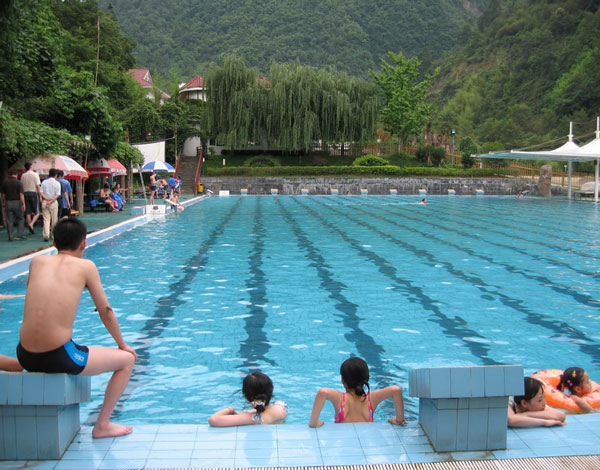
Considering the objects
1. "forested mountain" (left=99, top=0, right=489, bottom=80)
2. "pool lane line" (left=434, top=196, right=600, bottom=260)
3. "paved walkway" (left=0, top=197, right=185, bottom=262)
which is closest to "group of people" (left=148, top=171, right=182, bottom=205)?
"paved walkway" (left=0, top=197, right=185, bottom=262)

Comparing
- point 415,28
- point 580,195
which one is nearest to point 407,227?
point 580,195

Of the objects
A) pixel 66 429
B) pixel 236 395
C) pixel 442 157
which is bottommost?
pixel 236 395

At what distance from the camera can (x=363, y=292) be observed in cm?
784

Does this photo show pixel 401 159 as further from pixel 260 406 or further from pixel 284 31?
pixel 284 31

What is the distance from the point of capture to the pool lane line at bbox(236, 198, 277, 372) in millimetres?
5141

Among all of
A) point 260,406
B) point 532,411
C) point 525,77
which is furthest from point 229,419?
point 525,77

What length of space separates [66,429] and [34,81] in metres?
14.3

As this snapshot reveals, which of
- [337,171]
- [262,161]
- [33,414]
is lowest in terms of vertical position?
[33,414]

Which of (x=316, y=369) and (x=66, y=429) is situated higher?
(x=66, y=429)

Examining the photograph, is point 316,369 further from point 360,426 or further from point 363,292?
point 363,292

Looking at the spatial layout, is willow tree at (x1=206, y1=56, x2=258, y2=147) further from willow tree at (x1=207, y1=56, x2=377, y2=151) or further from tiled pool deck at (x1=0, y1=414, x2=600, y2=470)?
tiled pool deck at (x1=0, y1=414, x2=600, y2=470)

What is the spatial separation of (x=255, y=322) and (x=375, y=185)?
31.8 meters

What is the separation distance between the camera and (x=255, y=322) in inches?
249

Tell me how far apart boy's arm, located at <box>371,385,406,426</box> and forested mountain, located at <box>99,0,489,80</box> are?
3673 inches
